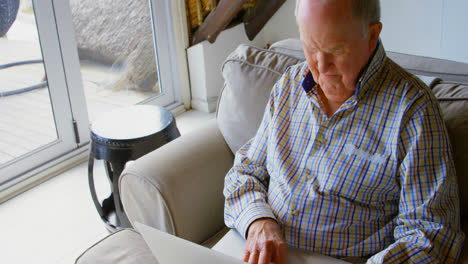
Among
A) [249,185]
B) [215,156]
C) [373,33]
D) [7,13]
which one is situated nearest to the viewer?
[373,33]

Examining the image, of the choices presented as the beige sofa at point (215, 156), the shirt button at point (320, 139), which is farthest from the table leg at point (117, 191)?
the shirt button at point (320, 139)

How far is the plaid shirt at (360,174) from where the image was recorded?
107 cm

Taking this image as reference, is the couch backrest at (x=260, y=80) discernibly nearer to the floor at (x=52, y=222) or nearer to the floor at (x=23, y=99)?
the floor at (x=52, y=222)

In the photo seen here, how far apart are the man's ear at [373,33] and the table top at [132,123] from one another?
3.06 feet

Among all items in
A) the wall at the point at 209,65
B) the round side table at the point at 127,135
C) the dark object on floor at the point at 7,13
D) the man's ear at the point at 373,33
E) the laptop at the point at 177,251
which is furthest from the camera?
the wall at the point at 209,65

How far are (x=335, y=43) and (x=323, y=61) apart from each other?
63 mm

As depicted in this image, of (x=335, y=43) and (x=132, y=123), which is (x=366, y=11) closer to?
(x=335, y=43)

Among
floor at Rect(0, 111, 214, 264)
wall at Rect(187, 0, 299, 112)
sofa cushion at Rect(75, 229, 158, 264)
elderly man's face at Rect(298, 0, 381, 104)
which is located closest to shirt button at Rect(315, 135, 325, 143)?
elderly man's face at Rect(298, 0, 381, 104)

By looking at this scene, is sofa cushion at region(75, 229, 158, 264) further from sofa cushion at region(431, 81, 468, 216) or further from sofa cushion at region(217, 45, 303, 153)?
sofa cushion at region(431, 81, 468, 216)

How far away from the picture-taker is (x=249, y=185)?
135 cm

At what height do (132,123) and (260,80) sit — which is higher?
(260,80)

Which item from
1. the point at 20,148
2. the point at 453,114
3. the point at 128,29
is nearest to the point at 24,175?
the point at 20,148

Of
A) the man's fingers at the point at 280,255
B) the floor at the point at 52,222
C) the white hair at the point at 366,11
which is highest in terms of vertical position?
the white hair at the point at 366,11

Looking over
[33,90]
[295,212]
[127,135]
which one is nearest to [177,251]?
[295,212]
